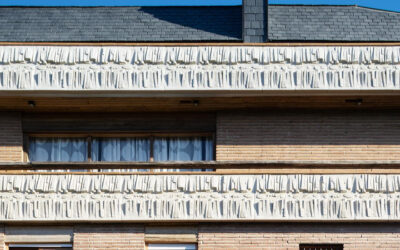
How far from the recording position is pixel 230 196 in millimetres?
21641

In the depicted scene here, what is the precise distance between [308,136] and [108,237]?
5144mm

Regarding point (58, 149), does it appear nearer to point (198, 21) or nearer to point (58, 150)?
point (58, 150)

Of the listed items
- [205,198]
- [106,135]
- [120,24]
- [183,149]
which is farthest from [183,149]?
[120,24]

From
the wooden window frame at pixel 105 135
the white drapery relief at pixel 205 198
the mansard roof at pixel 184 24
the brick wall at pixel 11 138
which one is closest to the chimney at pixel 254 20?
the mansard roof at pixel 184 24

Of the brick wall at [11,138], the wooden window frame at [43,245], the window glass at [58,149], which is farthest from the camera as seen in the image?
the window glass at [58,149]

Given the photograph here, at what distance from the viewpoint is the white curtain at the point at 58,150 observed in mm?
23797

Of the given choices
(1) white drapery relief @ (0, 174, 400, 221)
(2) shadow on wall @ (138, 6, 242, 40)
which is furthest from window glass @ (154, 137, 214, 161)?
(2) shadow on wall @ (138, 6, 242, 40)

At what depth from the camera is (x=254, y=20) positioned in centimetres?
2470

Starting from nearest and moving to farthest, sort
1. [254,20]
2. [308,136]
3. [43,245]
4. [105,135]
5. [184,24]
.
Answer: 1. [43,245]
2. [308,136]
3. [105,135]
4. [254,20]
5. [184,24]

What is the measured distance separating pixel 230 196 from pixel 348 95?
3.53 m

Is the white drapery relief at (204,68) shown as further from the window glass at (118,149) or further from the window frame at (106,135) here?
the window glass at (118,149)

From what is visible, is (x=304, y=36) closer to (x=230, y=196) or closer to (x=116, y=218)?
(x=230, y=196)

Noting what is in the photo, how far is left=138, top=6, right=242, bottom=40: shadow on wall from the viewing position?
82.5ft

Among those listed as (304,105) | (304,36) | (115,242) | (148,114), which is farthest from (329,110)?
(115,242)
